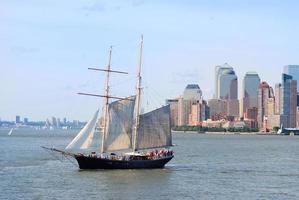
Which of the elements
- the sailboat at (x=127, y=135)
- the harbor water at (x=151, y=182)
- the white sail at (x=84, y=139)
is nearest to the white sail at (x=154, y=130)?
the sailboat at (x=127, y=135)

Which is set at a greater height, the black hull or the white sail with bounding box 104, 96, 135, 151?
the white sail with bounding box 104, 96, 135, 151

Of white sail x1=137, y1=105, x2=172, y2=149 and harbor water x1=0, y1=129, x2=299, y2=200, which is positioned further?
white sail x1=137, y1=105, x2=172, y2=149

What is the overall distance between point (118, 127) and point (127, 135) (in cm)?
153

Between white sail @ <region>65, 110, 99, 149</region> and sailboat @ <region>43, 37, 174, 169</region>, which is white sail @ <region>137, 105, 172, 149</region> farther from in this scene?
white sail @ <region>65, 110, 99, 149</region>

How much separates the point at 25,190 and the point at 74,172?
62.1 feet

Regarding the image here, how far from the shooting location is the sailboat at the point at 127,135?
283ft

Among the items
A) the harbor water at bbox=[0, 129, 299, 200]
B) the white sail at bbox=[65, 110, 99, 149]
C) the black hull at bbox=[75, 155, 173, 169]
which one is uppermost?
the white sail at bbox=[65, 110, 99, 149]

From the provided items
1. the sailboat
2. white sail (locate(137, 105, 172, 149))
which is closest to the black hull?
the sailboat

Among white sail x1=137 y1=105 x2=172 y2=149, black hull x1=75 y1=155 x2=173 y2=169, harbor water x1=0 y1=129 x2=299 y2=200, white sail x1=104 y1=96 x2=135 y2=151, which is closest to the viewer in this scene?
harbor water x1=0 y1=129 x2=299 y2=200

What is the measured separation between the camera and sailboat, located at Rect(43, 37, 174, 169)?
283 feet

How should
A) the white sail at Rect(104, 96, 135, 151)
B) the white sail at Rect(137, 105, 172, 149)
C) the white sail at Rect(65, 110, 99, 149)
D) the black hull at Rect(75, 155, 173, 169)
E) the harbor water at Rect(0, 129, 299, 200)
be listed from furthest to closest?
the white sail at Rect(137, 105, 172, 149), the white sail at Rect(104, 96, 135, 151), the black hull at Rect(75, 155, 173, 169), the white sail at Rect(65, 110, 99, 149), the harbor water at Rect(0, 129, 299, 200)

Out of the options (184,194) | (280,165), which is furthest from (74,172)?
(280,165)

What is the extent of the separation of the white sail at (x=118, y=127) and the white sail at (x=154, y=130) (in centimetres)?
201

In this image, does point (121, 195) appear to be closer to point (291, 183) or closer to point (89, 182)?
point (89, 182)
